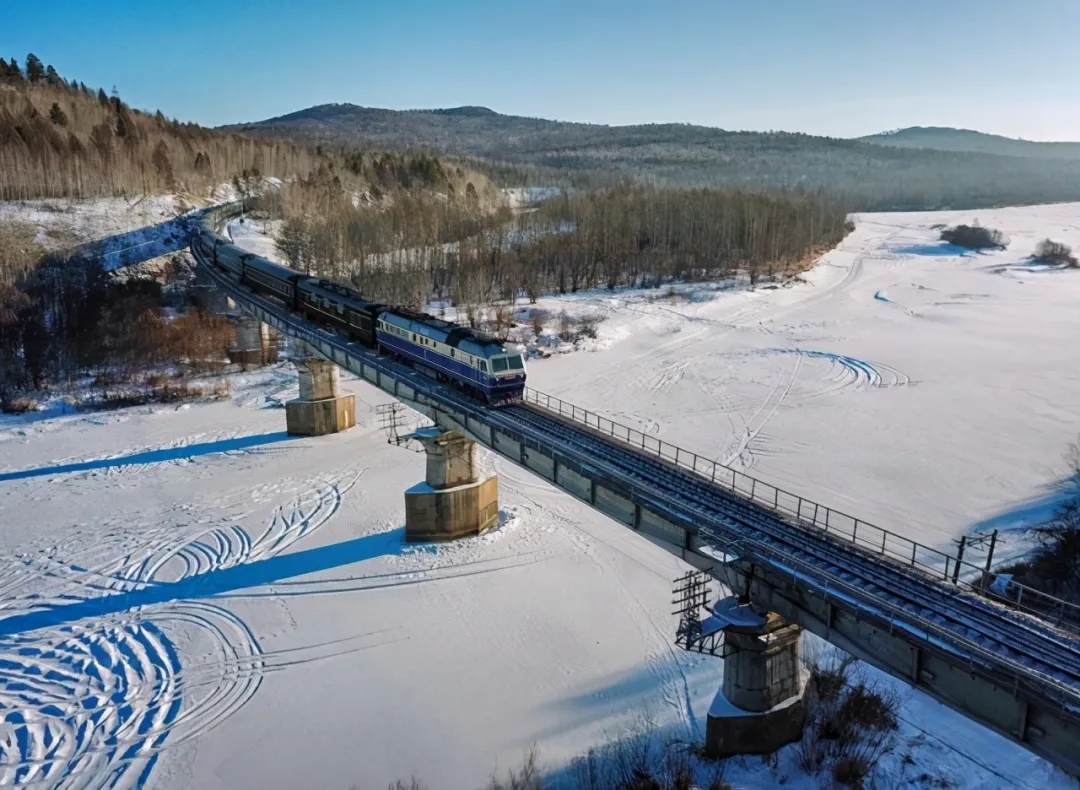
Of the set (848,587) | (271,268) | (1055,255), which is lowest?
(848,587)

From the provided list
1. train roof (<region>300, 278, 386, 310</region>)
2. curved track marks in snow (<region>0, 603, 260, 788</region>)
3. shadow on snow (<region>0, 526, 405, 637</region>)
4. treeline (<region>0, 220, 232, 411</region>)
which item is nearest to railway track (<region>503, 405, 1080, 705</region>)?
shadow on snow (<region>0, 526, 405, 637</region>)

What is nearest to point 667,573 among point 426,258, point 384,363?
point 384,363

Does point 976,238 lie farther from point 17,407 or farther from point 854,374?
point 17,407

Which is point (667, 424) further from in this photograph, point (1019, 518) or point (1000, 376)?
point (1000, 376)

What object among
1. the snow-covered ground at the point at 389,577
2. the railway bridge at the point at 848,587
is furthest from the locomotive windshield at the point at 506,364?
the snow-covered ground at the point at 389,577

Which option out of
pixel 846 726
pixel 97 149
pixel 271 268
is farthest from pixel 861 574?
pixel 97 149
